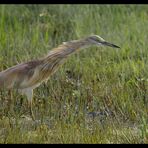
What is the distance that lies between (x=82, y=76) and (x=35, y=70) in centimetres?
113

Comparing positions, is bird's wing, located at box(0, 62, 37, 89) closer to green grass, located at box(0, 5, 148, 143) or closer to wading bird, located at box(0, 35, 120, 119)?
wading bird, located at box(0, 35, 120, 119)

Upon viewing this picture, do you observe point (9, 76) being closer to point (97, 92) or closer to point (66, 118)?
point (66, 118)

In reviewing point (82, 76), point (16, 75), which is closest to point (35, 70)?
point (16, 75)

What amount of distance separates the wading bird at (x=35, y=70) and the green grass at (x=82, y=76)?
21 centimetres

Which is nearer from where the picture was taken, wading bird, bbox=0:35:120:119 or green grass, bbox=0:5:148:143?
green grass, bbox=0:5:148:143

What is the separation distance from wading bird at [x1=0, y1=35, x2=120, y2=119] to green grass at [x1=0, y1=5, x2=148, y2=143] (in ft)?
0.68

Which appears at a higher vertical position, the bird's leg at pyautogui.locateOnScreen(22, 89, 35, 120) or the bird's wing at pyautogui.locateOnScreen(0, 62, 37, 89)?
the bird's wing at pyautogui.locateOnScreen(0, 62, 37, 89)

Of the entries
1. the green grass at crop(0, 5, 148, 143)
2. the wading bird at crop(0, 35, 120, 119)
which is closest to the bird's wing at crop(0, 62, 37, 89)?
the wading bird at crop(0, 35, 120, 119)

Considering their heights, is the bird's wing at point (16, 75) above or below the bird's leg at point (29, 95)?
above

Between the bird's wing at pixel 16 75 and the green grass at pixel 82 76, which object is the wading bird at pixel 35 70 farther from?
the green grass at pixel 82 76

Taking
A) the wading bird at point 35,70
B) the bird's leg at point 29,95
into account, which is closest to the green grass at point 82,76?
the bird's leg at point 29,95

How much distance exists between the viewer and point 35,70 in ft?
18.8

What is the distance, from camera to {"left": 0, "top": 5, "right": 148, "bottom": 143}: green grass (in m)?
5.30

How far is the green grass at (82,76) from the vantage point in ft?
17.4
